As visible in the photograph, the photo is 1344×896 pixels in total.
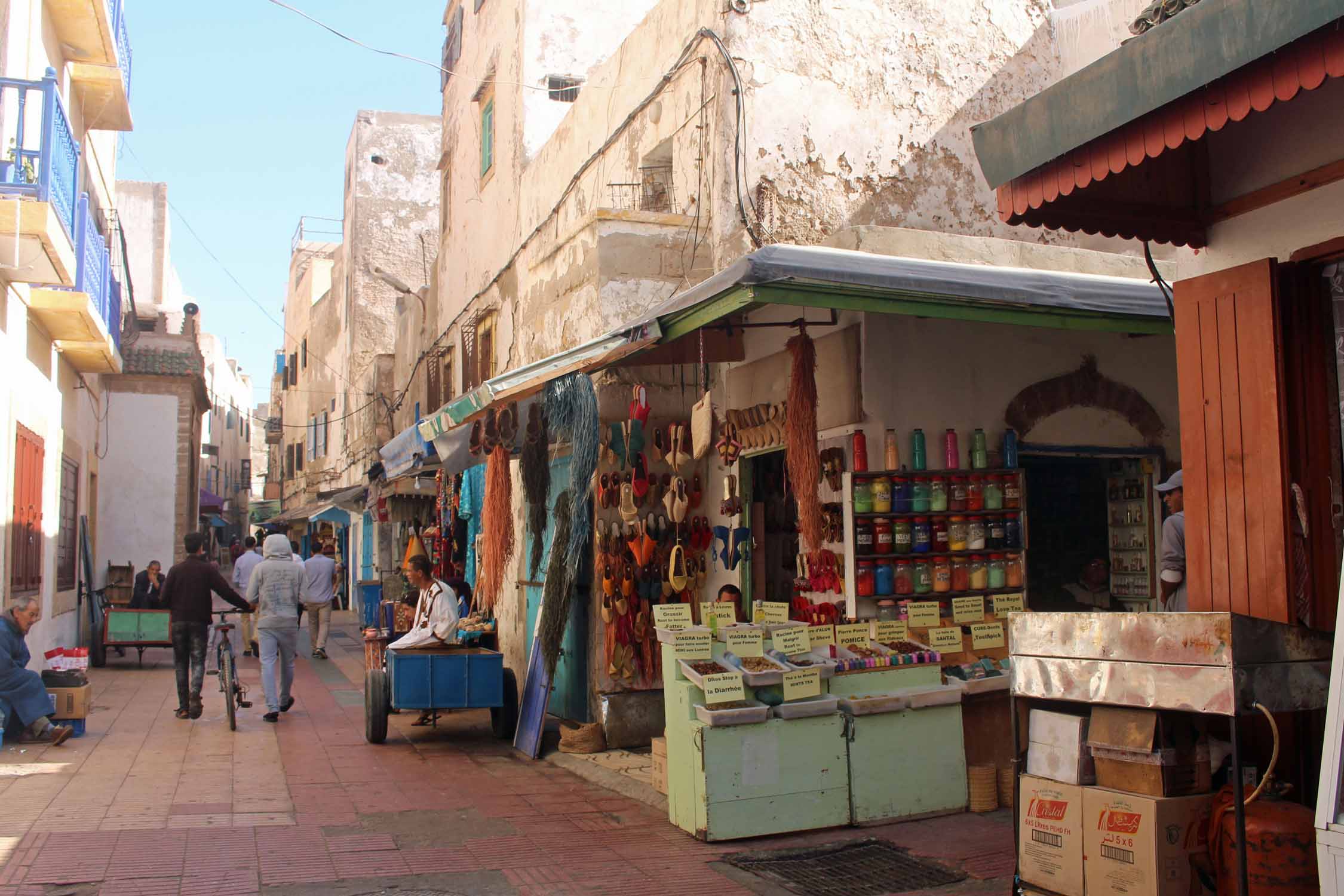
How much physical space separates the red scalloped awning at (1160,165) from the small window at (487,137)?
12.2 metres

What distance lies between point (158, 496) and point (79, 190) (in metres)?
9.04

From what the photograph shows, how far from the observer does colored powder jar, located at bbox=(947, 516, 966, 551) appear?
26.8 ft

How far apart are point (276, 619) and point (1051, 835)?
7885 mm

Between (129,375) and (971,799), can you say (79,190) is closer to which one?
(129,375)

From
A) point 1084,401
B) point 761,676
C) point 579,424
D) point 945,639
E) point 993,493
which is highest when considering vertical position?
point 1084,401

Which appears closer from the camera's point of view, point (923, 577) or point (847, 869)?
point (847, 869)

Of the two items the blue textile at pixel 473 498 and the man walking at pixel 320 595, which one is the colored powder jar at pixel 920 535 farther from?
the man walking at pixel 320 595

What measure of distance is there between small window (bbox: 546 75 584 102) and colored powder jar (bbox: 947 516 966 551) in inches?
352

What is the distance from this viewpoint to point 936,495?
Result: 8.07 metres

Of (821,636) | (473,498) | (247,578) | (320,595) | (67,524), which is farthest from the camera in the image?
(247,578)

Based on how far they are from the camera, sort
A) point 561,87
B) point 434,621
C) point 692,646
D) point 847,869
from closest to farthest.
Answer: point 847,869
point 692,646
point 434,621
point 561,87

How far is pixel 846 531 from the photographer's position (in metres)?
8.02

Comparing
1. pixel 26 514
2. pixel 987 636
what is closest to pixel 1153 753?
pixel 987 636

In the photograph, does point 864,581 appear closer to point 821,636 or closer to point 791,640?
point 821,636
